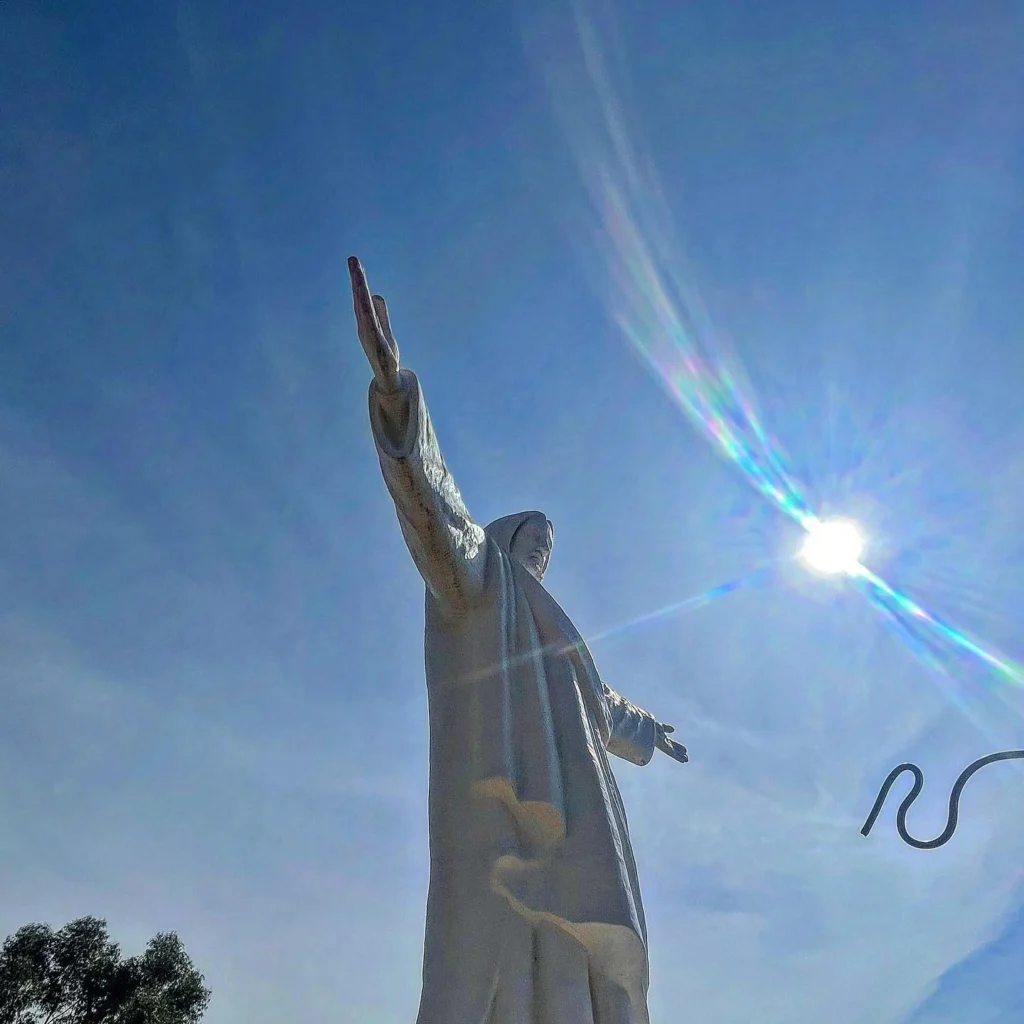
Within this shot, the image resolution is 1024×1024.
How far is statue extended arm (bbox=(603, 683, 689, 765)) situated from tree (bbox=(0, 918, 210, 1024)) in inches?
754

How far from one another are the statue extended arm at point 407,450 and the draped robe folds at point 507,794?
1 centimetres

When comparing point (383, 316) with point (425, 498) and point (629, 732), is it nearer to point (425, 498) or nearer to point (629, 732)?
point (425, 498)

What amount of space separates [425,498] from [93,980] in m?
21.4

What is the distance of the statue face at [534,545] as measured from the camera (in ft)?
20.9

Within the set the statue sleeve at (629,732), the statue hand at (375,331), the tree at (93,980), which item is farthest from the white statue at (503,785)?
the tree at (93,980)

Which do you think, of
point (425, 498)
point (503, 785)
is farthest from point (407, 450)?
point (503, 785)

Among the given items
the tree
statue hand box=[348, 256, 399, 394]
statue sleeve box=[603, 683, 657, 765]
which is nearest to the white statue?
statue hand box=[348, 256, 399, 394]

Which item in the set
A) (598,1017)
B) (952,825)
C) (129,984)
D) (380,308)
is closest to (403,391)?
(380,308)

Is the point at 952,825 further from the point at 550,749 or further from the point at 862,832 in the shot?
the point at 550,749

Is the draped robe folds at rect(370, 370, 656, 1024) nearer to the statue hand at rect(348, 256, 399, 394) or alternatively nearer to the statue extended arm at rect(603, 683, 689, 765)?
the statue hand at rect(348, 256, 399, 394)

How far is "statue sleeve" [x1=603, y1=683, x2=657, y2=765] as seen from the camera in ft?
20.1

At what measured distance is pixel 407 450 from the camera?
172 inches

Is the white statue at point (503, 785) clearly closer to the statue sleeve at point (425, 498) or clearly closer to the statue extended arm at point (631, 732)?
the statue sleeve at point (425, 498)

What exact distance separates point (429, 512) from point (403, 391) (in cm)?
64
